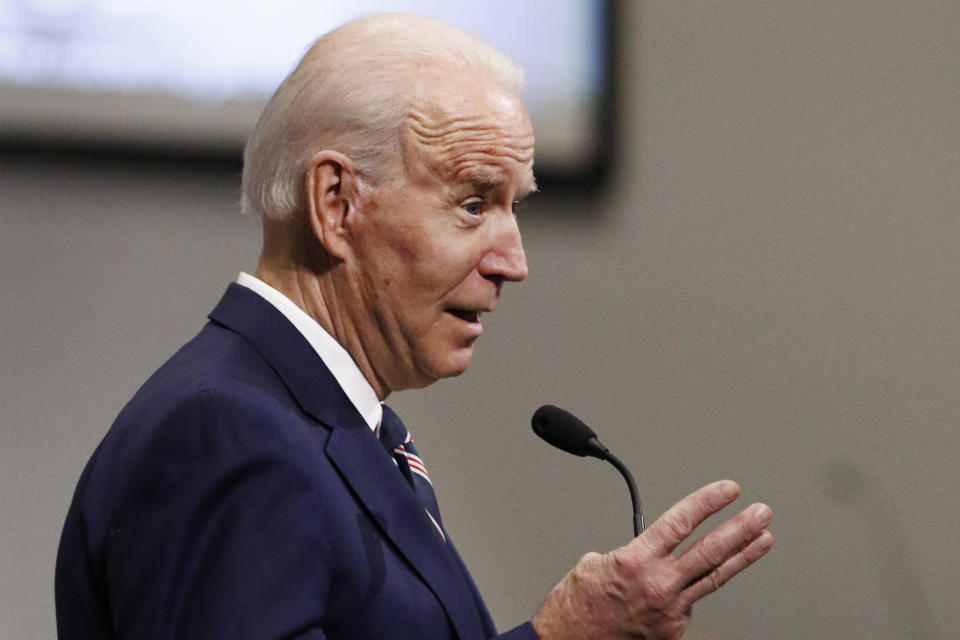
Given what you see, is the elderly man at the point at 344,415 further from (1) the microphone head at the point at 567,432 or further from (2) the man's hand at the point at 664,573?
(1) the microphone head at the point at 567,432

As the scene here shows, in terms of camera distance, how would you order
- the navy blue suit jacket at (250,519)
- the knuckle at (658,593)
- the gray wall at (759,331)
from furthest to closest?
1. the gray wall at (759,331)
2. the knuckle at (658,593)
3. the navy blue suit jacket at (250,519)

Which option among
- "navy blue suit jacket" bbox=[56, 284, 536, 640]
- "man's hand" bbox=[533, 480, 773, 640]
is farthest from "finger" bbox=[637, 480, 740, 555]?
"navy blue suit jacket" bbox=[56, 284, 536, 640]

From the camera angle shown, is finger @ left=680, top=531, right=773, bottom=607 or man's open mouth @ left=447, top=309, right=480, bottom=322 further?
man's open mouth @ left=447, top=309, right=480, bottom=322

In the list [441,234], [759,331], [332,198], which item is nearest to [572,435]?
[441,234]

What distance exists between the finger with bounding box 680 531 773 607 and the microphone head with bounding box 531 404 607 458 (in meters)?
0.29

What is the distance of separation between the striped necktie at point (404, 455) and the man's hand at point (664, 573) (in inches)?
9.7

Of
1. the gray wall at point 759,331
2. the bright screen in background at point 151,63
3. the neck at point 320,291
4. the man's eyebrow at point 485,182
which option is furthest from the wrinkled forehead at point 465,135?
the gray wall at point 759,331

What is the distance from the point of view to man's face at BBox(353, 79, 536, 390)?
127cm

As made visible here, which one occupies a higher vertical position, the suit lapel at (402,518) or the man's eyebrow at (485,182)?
the man's eyebrow at (485,182)

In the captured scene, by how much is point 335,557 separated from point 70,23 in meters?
1.63

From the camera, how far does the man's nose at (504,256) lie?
4.33 feet

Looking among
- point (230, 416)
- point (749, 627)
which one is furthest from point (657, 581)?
point (749, 627)

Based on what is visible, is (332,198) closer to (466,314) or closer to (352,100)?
(352,100)

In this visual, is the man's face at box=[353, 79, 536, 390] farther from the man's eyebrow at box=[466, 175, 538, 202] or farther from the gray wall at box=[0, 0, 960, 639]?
the gray wall at box=[0, 0, 960, 639]
